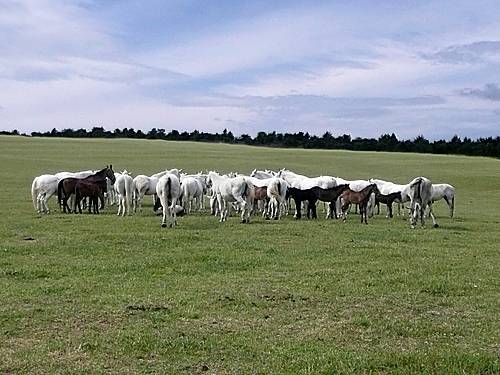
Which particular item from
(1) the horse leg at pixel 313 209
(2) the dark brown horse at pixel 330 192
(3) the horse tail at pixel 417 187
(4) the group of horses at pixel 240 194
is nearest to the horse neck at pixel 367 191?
(4) the group of horses at pixel 240 194

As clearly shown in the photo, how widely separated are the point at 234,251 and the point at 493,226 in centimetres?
1390

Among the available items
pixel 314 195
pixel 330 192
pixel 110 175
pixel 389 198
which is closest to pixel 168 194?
pixel 314 195

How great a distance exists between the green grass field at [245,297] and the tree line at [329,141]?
7719 centimetres

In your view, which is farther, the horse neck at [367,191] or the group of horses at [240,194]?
the horse neck at [367,191]

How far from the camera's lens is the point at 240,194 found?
26.0m

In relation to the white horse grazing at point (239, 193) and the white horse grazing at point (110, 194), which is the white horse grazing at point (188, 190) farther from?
the white horse grazing at point (110, 194)

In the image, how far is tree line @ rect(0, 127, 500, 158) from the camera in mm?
99688

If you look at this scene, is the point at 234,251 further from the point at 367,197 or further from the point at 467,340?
the point at 367,197

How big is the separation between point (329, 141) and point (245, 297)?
356 ft

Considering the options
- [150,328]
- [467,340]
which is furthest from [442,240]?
[150,328]

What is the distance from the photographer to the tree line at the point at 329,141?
3925 inches

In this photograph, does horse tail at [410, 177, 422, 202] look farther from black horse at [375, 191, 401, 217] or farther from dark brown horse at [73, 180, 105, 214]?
dark brown horse at [73, 180, 105, 214]

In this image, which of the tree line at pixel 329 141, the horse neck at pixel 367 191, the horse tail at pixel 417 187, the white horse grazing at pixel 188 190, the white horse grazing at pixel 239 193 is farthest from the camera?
the tree line at pixel 329 141

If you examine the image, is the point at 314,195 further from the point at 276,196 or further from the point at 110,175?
the point at 110,175
